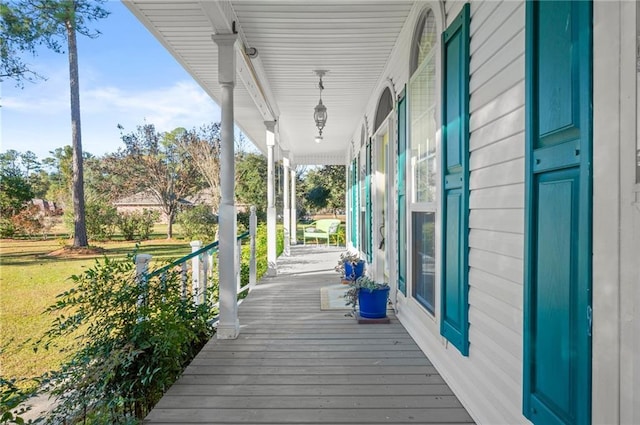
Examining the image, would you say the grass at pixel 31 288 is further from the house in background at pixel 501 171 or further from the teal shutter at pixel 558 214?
the teal shutter at pixel 558 214

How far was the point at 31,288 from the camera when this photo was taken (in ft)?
30.7

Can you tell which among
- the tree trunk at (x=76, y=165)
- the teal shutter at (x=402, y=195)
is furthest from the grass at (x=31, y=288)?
the teal shutter at (x=402, y=195)

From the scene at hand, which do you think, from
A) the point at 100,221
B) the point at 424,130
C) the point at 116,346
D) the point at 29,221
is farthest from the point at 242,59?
the point at 100,221

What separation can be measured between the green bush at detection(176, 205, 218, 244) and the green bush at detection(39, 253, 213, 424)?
12.4 meters

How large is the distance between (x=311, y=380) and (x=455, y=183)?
5.18ft

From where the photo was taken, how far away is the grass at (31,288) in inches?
229

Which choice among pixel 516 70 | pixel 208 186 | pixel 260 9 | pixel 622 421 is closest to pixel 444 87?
pixel 516 70

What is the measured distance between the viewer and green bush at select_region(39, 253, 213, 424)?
192 centimetres

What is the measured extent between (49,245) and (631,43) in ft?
48.0

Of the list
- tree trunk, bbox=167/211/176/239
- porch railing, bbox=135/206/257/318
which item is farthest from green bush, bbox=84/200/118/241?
porch railing, bbox=135/206/257/318

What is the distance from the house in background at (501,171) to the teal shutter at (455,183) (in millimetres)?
14

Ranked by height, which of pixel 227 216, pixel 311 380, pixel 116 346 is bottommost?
pixel 311 380

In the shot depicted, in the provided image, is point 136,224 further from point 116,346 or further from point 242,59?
point 116,346

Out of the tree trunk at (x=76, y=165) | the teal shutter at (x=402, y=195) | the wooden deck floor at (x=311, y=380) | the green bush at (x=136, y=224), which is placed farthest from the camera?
the green bush at (x=136, y=224)
